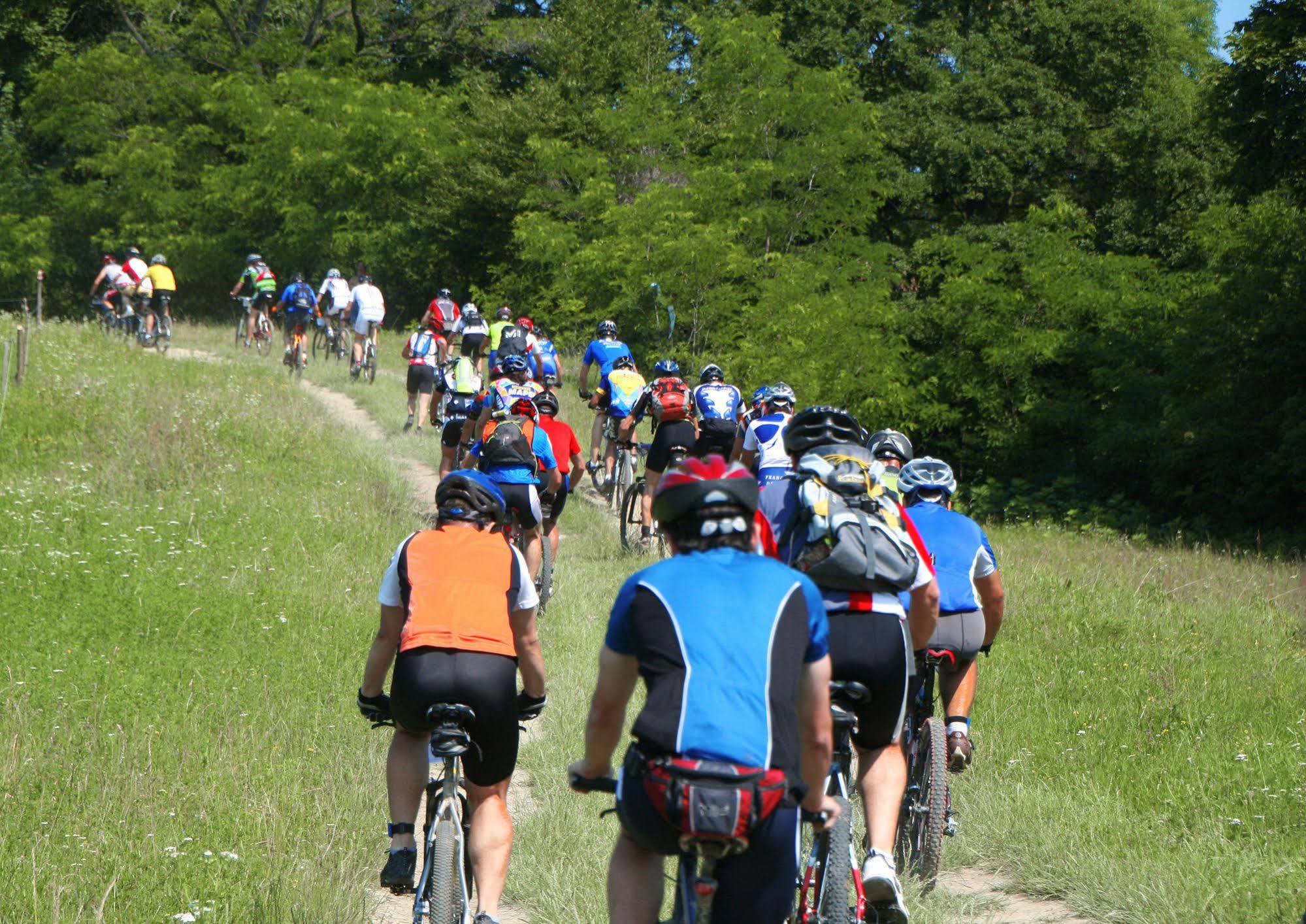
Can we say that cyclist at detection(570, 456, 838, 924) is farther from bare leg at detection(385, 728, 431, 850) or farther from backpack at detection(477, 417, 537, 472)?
backpack at detection(477, 417, 537, 472)

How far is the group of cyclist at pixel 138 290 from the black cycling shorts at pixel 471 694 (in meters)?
23.6

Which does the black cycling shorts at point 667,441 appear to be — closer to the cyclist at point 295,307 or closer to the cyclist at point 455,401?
the cyclist at point 455,401

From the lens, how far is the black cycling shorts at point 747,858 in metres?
3.54

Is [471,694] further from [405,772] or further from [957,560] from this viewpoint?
[957,560]

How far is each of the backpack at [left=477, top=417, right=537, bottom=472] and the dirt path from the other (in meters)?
4.54

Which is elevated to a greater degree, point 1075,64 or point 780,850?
point 1075,64

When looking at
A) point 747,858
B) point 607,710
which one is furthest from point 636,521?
point 747,858

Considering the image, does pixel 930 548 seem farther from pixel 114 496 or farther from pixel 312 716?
pixel 114 496

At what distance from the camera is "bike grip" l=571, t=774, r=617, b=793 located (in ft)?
12.6

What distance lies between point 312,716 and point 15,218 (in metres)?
41.9

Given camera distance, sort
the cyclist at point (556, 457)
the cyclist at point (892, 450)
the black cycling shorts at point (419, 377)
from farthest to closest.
A: the black cycling shorts at point (419, 377) < the cyclist at point (556, 457) < the cyclist at point (892, 450)

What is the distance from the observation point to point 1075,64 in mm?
37375

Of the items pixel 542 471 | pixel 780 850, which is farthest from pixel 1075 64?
pixel 780 850

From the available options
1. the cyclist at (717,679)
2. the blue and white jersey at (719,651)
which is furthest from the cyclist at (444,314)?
the blue and white jersey at (719,651)
